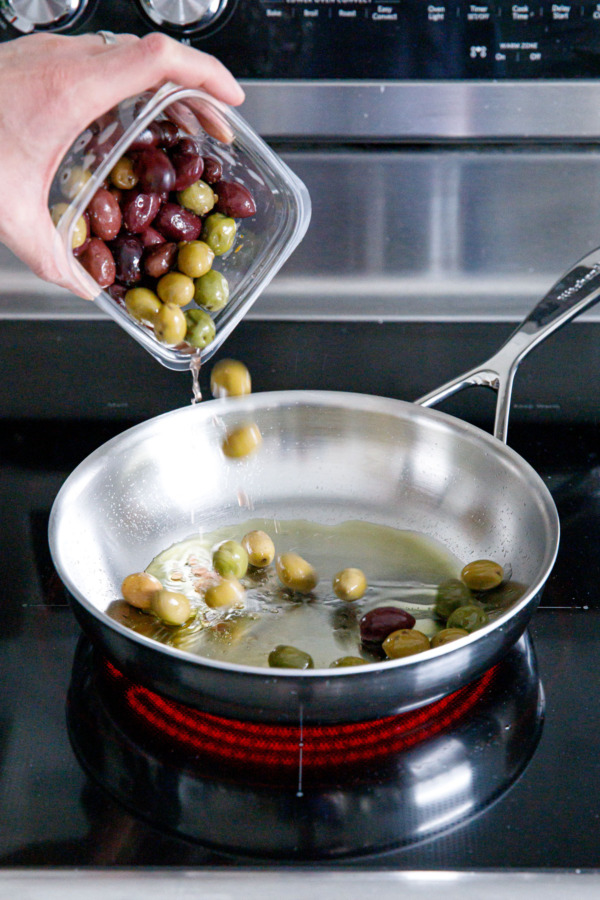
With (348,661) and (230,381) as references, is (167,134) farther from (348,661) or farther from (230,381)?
(348,661)

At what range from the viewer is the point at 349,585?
2.05ft

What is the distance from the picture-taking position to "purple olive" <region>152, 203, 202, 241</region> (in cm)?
60

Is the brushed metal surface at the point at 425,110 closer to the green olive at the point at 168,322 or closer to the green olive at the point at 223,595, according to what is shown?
the green olive at the point at 168,322

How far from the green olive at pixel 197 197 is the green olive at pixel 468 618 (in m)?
0.33

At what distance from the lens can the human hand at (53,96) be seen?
507 millimetres

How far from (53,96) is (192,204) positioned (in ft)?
0.42

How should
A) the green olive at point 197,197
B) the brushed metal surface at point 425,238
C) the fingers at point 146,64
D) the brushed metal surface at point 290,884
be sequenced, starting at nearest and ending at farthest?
Answer: 1. the brushed metal surface at point 290,884
2. the fingers at point 146,64
3. the green olive at point 197,197
4. the brushed metal surface at point 425,238

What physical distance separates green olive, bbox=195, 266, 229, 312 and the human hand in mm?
118

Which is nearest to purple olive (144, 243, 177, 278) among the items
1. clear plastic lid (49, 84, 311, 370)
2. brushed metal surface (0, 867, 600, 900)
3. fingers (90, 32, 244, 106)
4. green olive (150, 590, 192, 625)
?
clear plastic lid (49, 84, 311, 370)

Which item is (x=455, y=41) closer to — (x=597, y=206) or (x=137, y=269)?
(x=597, y=206)

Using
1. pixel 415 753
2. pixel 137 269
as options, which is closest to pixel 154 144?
pixel 137 269

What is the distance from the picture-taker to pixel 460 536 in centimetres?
69

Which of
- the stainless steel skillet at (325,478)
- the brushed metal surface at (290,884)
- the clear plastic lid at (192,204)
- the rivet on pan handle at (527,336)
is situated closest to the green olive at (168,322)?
the clear plastic lid at (192,204)

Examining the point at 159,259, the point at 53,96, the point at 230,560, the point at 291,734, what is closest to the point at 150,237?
the point at 159,259
